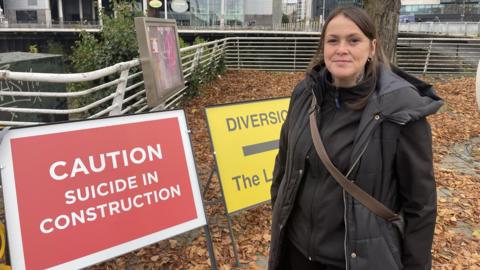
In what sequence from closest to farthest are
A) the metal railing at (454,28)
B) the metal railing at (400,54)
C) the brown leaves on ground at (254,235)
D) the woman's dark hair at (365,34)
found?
the woman's dark hair at (365,34)
the brown leaves on ground at (254,235)
the metal railing at (400,54)
the metal railing at (454,28)

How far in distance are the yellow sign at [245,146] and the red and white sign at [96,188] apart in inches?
25.7

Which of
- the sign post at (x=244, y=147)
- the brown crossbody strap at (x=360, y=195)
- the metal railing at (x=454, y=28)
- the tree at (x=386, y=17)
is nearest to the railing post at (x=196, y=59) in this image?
the tree at (x=386, y=17)

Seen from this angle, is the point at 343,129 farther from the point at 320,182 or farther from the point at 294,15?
the point at 294,15

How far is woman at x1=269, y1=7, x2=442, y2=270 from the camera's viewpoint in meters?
1.75

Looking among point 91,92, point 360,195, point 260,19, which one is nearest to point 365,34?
point 360,195

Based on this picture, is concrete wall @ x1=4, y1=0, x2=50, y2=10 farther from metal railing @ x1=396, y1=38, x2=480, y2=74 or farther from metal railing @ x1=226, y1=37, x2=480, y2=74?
metal railing @ x1=396, y1=38, x2=480, y2=74

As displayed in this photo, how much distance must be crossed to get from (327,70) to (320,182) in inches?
21.5

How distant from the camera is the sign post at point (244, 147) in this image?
3652 mm

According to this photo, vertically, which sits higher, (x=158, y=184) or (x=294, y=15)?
(x=294, y=15)

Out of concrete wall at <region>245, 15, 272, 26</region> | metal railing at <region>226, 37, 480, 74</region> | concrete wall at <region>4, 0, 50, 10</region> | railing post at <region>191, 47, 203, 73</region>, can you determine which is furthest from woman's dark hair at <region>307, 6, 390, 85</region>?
concrete wall at <region>4, 0, 50, 10</region>

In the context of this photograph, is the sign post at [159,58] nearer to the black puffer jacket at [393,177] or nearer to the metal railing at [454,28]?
the black puffer jacket at [393,177]

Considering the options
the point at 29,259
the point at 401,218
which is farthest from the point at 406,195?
the point at 29,259

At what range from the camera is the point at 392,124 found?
5.65 ft

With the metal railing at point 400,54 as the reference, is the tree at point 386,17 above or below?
above
